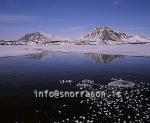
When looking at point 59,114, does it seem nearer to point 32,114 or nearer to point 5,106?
point 32,114

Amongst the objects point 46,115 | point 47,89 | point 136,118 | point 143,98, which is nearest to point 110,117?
point 136,118

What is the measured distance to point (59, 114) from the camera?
46.3ft

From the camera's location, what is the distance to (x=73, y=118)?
13.4 metres

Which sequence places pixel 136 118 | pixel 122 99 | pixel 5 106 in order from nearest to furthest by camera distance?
pixel 136 118
pixel 5 106
pixel 122 99

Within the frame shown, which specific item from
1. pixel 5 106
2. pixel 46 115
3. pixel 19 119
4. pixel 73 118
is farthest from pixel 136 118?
pixel 5 106

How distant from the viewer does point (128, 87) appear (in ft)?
66.6

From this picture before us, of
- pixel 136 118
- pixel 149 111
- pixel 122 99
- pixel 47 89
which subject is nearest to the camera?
pixel 136 118

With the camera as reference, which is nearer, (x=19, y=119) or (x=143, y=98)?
(x=19, y=119)

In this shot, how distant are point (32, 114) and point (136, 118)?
5499 millimetres

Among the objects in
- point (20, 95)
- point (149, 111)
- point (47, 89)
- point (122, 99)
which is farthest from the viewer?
point (47, 89)

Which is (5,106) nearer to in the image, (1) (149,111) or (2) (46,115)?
(2) (46,115)

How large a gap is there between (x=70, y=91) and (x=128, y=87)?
4.59 meters

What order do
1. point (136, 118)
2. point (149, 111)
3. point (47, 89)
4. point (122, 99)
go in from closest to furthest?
point (136, 118) < point (149, 111) < point (122, 99) < point (47, 89)

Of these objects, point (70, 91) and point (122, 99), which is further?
point (70, 91)
